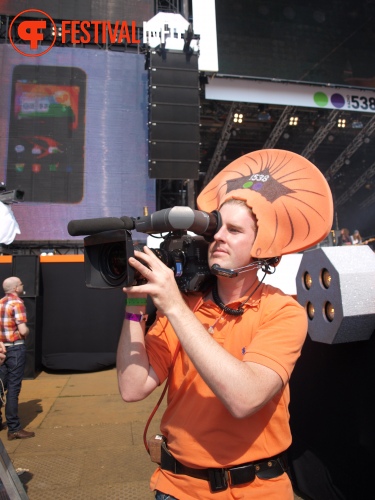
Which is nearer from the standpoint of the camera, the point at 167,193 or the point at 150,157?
the point at 150,157

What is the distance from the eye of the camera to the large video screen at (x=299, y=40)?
32.2ft

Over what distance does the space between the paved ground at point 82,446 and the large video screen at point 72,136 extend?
14.9ft

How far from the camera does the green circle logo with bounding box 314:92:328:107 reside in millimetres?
10469

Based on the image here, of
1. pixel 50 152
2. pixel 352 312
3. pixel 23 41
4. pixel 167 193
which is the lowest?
pixel 352 312

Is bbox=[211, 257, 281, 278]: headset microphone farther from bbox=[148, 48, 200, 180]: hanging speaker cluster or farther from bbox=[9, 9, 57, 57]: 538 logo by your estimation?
bbox=[9, 9, 57, 57]: 538 logo

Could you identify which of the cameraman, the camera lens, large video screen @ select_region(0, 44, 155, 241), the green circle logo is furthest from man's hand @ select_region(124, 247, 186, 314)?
the green circle logo

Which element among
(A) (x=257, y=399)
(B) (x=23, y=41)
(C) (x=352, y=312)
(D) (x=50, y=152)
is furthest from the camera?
(B) (x=23, y=41)

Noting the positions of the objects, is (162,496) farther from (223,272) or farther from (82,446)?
(82,446)

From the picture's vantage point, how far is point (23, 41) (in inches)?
368

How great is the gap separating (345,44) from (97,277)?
467 inches

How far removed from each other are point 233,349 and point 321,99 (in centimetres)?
1104

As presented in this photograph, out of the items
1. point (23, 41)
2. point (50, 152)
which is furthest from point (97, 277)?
point (23, 41)

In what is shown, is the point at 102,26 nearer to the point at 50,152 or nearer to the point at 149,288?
the point at 50,152

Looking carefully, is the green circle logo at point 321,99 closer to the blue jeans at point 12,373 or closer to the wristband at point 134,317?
the blue jeans at point 12,373
